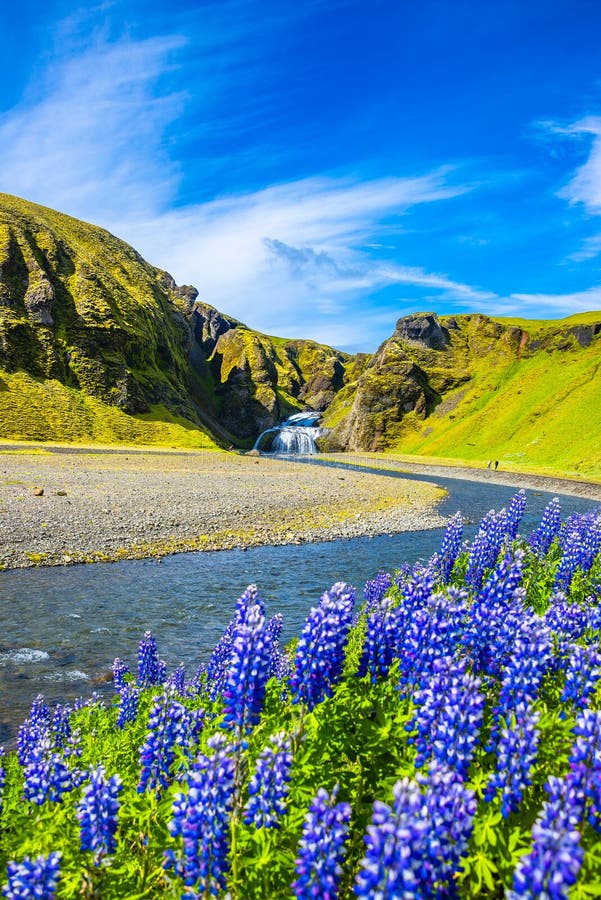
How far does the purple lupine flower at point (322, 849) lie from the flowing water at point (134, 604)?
11.5 m

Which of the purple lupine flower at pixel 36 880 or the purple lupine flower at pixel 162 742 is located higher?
the purple lupine flower at pixel 36 880

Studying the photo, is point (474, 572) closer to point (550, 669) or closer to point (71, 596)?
point (550, 669)

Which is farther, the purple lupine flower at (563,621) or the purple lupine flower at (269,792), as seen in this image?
the purple lupine flower at (563,621)

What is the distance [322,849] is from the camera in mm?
3621

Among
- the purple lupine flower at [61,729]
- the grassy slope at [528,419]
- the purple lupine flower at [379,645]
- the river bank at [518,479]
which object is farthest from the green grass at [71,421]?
the purple lupine flower at [379,645]

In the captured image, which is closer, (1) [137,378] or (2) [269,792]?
(2) [269,792]

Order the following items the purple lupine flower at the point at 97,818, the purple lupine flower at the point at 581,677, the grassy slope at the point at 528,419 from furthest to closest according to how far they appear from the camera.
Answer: the grassy slope at the point at 528,419, the purple lupine flower at the point at 581,677, the purple lupine flower at the point at 97,818

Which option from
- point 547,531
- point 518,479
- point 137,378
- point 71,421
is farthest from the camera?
point 137,378

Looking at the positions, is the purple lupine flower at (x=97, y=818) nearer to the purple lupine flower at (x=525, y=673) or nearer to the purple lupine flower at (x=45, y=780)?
the purple lupine flower at (x=45, y=780)

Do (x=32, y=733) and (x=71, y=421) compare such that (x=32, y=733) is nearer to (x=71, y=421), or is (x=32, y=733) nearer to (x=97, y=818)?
(x=97, y=818)

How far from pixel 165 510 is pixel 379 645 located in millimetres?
32897

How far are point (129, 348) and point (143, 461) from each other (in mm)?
74373

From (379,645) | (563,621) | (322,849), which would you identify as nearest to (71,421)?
(379,645)

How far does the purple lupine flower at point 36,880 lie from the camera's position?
3791 mm
